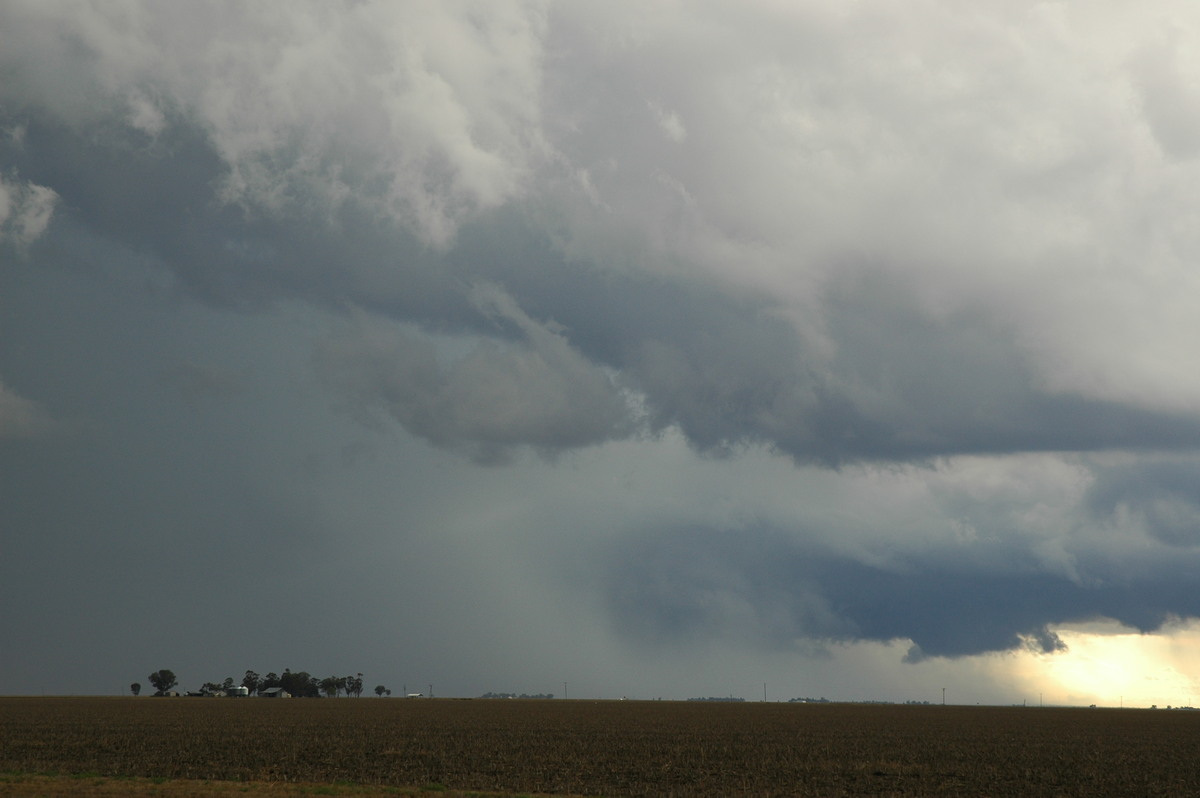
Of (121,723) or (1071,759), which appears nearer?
(1071,759)

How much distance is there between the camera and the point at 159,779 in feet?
173

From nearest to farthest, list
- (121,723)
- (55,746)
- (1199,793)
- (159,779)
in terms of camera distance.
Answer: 1. (159,779)
2. (1199,793)
3. (55,746)
4. (121,723)

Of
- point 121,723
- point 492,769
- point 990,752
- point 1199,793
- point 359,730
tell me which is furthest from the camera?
point 121,723

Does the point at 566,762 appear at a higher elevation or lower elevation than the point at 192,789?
lower

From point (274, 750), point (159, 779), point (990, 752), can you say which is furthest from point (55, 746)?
point (990, 752)

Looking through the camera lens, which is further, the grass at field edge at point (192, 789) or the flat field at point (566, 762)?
the flat field at point (566, 762)

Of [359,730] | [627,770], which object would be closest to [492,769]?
[627,770]

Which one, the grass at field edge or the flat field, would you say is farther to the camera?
the flat field

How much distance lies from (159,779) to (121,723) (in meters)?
66.5

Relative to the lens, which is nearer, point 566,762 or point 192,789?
point 192,789

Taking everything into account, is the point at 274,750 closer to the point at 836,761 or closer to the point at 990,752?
the point at 836,761

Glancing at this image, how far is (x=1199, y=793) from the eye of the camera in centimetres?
5744

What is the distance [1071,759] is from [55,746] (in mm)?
76389

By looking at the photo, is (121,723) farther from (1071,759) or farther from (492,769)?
(1071,759)
